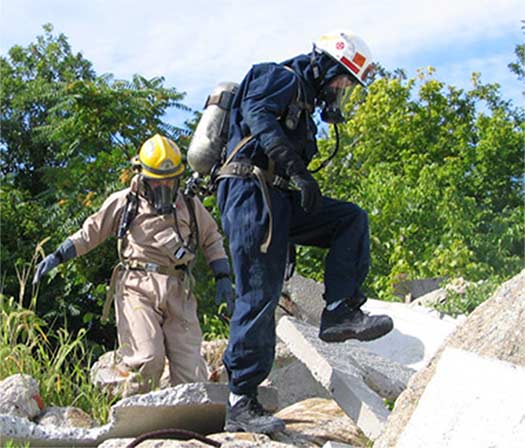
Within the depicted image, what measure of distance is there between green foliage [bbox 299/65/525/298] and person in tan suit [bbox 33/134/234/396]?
521 cm

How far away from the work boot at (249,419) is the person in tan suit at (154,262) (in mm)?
1286

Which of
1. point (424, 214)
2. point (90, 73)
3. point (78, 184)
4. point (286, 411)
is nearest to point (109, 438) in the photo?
point (286, 411)

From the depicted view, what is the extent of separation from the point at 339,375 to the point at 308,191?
1.02 m

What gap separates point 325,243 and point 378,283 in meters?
7.06

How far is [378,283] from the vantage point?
12.4 metres

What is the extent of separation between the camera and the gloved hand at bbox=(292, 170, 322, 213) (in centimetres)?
501

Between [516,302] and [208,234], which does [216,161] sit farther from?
[516,302]

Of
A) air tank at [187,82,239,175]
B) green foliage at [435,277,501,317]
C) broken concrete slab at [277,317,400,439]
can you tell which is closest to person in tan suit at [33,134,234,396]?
broken concrete slab at [277,317,400,439]

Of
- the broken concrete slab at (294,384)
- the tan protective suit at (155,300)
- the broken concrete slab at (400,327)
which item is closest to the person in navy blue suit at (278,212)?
the tan protective suit at (155,300)

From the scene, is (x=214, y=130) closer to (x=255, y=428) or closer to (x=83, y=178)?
(x=255, y=428)

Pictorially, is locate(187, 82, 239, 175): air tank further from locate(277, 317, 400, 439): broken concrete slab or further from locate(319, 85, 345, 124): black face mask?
locate(277, 317, 400, 439): broken concrete slab

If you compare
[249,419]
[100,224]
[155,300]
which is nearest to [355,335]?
[249,419]

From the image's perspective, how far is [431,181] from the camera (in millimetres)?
15289

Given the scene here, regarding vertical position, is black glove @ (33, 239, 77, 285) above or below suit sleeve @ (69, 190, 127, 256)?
below
